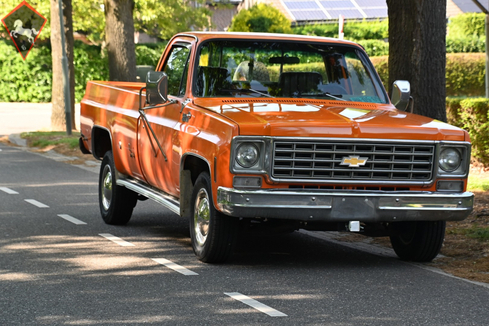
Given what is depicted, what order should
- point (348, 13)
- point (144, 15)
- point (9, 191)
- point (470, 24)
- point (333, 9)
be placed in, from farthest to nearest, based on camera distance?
point (333, 9) → point (348, 13) → point (470, 24) → point (144, 15) → point (9, 191)

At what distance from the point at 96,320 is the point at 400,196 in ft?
8.93

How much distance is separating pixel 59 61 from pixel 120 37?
1639mm

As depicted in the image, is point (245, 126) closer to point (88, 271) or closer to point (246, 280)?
point (246, 280)

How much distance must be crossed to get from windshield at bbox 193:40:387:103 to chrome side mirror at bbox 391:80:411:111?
17cm

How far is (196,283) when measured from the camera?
6922mm

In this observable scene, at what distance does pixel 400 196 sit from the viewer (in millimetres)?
7215

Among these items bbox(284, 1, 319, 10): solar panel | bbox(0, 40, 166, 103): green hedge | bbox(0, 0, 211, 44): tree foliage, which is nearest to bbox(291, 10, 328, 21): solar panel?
bbox(284, 1, 319, 10): solar panel

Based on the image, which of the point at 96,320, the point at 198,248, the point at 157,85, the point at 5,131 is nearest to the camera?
the point at 96,320

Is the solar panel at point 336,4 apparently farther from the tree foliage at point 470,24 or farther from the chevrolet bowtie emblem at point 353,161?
the chevrolet bowtie emblem at point 353,161

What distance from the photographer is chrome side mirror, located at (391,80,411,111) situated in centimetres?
839

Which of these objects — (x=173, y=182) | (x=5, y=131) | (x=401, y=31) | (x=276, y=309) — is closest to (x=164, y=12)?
(x=5, y=131)

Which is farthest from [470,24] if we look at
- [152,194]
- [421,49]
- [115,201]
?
[152,194]

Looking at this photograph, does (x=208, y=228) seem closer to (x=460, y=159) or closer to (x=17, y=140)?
(x=460, y=159)

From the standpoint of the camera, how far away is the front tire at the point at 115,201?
9945mm
